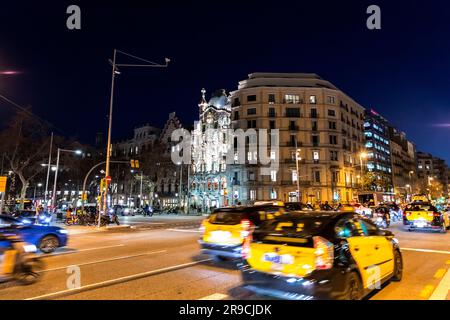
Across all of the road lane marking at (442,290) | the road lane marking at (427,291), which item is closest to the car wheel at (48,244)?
the road lane marking at (427,291)

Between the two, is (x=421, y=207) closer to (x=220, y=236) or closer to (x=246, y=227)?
(x=246, y=227)

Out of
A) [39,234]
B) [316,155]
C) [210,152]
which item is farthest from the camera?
[210,152]

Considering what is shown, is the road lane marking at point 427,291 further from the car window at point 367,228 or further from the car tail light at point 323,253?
the car tail light at point 323,253

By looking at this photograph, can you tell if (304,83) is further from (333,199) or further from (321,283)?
(321,283)

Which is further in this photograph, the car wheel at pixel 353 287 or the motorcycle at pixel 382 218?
the motorcycle at pixel 382 218

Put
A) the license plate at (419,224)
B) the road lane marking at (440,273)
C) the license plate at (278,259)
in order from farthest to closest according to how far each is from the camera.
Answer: the license plate at (419,224), the road lane marking at (440,273), the license plate at (278,259)

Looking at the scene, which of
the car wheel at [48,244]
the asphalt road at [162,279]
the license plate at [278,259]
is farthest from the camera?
the car wheel at [48,244]

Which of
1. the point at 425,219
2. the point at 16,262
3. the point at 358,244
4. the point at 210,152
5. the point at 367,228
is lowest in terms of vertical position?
the point at 16,262

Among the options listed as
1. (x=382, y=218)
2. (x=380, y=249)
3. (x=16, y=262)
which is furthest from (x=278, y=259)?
(x=382, y=218)

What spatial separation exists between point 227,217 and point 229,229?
0.54 metres

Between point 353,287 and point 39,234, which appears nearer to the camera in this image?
point 353,287

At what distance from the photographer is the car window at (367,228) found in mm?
6234

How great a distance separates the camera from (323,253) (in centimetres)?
498

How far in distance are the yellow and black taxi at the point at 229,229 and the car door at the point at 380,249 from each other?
232 cm
